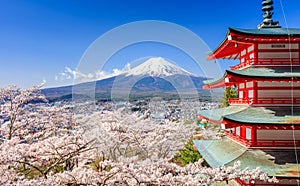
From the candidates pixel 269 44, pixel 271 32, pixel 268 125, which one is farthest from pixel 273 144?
pixel 271 32

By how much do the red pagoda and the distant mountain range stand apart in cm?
684

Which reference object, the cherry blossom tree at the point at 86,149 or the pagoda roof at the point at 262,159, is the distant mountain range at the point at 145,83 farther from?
the pagoda roof at the point at 262,159

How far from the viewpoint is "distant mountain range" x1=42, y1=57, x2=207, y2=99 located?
15.1m

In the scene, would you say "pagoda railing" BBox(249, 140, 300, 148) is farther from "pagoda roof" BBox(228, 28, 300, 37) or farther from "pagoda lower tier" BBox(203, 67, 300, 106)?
"pagoda roof" BBox(228, 28, 300, 37)

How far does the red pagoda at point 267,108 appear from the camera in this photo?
6.18m

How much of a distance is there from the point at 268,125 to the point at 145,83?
13.4 meters

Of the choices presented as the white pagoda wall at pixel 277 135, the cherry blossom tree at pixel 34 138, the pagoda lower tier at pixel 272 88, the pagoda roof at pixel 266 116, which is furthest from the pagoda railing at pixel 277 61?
the cherry blossom tree at pixel 34 138

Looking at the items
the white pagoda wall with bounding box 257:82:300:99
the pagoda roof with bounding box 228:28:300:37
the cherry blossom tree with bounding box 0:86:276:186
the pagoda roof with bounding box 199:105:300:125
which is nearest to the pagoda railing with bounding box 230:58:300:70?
the white pagoda wall with bounding box 257:82:300:99

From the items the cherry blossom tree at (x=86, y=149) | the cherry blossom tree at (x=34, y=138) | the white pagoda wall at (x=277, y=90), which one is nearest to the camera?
the cherry blossom tree at (x=86, y=149)

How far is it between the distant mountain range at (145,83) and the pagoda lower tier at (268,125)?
7.36 meters

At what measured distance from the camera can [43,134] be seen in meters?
9.62

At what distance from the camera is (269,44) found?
7.30 metres

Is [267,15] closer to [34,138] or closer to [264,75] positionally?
[264,75]

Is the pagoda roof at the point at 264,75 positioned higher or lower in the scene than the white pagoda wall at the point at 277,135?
higher
